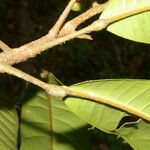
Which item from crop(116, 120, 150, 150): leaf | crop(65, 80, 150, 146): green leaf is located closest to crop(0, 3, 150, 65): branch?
crop(65, 80, 150, 146): green leaf

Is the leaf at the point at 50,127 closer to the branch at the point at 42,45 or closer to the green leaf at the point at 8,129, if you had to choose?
the green leaf at the point at 8,129

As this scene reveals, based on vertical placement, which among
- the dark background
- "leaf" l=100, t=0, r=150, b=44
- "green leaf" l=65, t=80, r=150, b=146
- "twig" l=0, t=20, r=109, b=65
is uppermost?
the dark background

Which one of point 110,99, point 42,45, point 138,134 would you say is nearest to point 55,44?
point 42,45

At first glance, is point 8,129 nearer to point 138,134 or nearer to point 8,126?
point 8,126

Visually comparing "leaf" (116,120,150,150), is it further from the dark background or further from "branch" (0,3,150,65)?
the dark background

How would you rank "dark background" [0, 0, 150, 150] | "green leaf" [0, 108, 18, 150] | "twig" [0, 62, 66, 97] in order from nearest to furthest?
"twig" [0, 62, 66, 97] < "green leaf" [0, 108, 18, 150] < "dark background" [0, 0, 150, 150]

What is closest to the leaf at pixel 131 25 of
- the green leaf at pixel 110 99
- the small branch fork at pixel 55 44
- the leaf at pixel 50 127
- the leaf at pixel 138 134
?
the small branch fork at pixel 55 44
